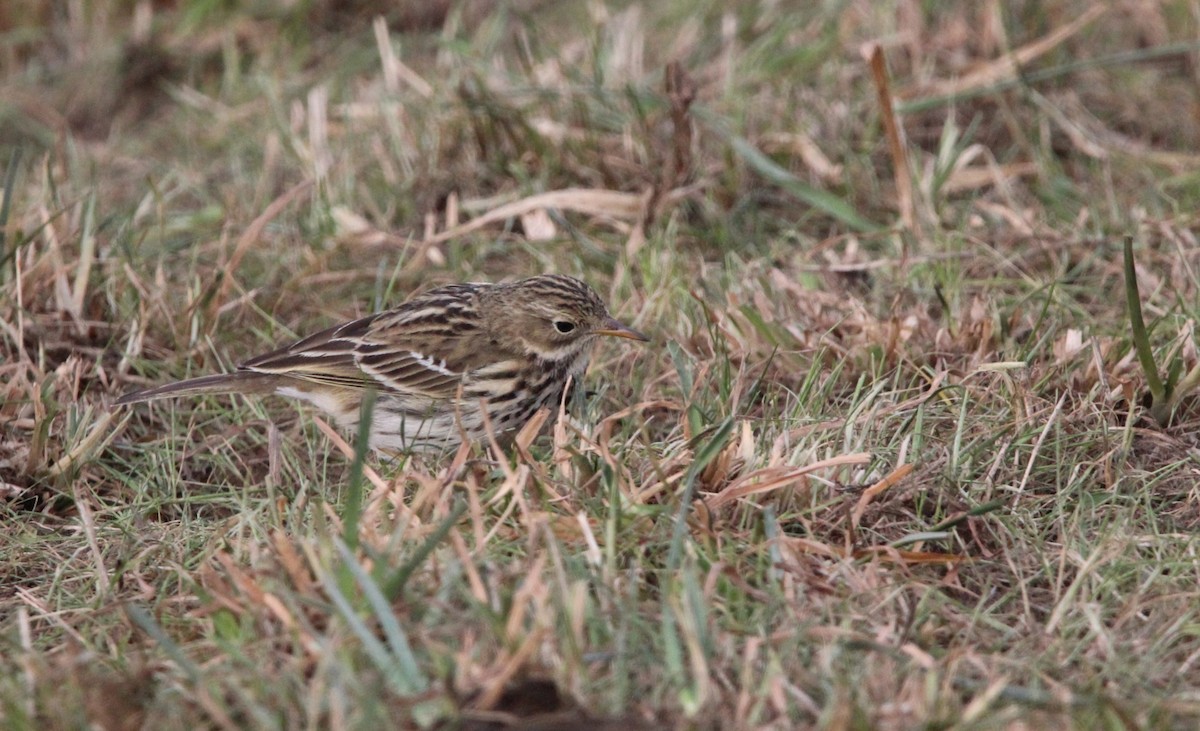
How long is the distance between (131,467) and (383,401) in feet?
2.90

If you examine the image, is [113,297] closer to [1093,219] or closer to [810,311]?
[810,311]

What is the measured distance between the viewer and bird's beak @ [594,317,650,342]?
532 cm

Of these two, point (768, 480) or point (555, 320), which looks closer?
point (768, 480)

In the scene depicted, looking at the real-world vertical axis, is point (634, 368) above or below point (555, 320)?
below

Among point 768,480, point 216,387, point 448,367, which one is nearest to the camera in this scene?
point 768,480

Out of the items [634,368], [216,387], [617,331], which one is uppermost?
[617,331]

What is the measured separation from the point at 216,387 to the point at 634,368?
4.94ft

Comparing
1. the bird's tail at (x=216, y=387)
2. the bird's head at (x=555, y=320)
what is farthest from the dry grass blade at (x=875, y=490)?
the bird's tail at (x=216, y=387)

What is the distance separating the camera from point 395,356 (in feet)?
17.9

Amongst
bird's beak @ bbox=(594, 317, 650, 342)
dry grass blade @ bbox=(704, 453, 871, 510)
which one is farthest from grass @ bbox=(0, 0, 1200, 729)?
bird's beak @ bbox=(594, 317, 650, 342)

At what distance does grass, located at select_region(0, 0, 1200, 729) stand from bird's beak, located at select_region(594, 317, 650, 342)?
0.20m

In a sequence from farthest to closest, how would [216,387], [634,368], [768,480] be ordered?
[634,368], [216,387], [768,480]

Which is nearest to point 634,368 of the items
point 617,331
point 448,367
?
point 617,331

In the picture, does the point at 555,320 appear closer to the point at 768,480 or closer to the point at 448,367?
the point at 448,367
